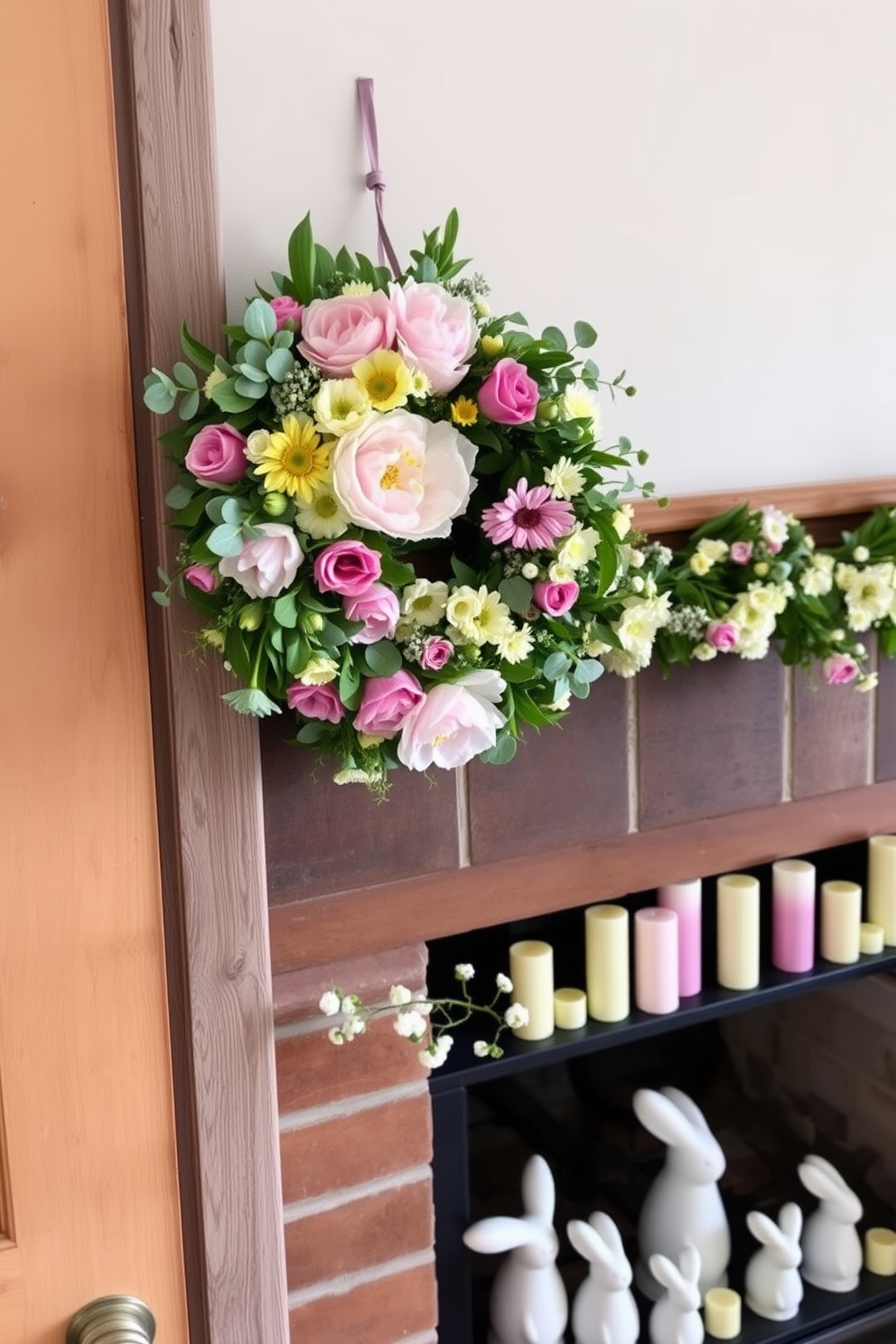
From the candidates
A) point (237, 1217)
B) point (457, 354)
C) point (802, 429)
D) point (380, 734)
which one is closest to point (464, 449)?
Result: point (457, 354)

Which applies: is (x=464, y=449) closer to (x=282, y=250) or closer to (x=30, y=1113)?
(x=282, y=250)

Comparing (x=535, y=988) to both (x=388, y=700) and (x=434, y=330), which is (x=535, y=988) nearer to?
(x=388, y=700)

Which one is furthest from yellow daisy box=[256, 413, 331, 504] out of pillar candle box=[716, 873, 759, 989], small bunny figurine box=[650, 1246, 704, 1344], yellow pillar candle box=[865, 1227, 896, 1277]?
yellow pillar candle box=[865, 1227, 896, 1277]

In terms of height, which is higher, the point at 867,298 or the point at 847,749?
the point at 867,298

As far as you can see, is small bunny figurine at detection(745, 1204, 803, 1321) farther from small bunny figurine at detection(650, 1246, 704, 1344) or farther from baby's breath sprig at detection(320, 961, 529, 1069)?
baby's breath sprig at detection(320, 961, 529, 1069)

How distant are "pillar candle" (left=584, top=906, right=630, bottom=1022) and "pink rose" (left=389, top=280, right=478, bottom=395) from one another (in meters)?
0.66

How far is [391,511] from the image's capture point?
881 millimetres

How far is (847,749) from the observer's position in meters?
1.42

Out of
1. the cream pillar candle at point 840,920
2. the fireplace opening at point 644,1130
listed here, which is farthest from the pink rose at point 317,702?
the cream pillar candle at point 840,920

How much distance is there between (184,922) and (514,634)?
0.38 m

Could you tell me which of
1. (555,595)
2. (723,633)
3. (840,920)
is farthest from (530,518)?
(840,920)

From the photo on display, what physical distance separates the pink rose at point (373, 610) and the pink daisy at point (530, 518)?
0.35ft

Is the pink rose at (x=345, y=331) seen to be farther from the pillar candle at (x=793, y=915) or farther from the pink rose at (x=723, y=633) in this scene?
the pillar candle at (x=793, y=915)

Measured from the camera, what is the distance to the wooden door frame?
955mm
